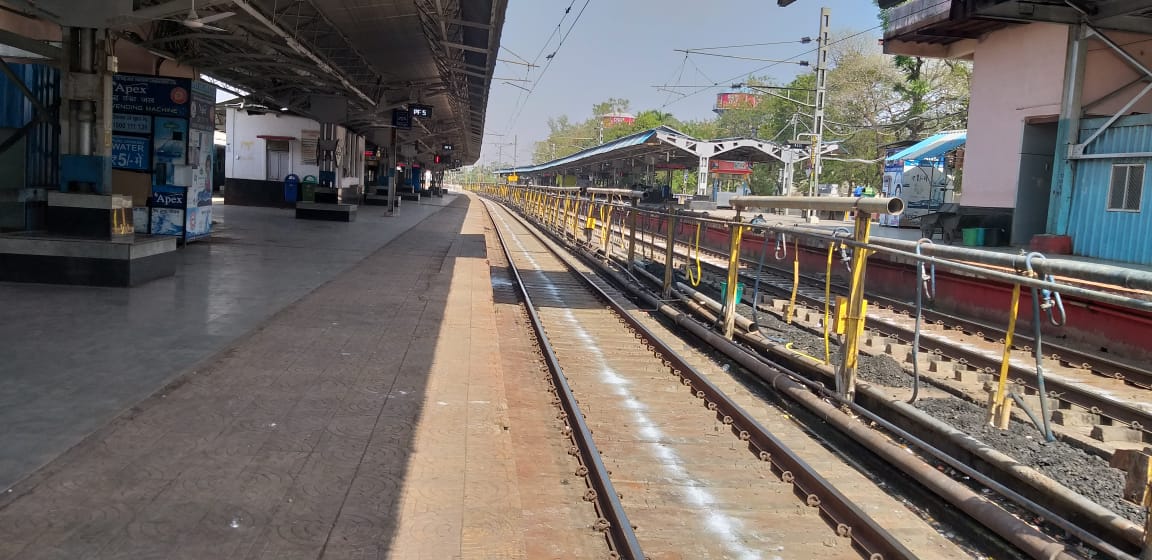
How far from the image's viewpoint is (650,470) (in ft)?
18.2

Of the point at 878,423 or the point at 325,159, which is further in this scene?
the point at 325,159

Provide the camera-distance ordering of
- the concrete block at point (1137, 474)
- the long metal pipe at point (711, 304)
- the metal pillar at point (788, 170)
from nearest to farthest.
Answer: the concrete block at point (1137, 474), the long metal pipe at point (711, 304), the metal pillar at point (788, 170)

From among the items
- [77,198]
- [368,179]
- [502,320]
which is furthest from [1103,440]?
[368,179]

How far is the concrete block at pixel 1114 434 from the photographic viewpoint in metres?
5.95

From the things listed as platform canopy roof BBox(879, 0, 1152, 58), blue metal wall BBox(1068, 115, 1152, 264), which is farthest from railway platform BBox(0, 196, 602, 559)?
blue metal wall BBox(1068, 115, 1152, 264)

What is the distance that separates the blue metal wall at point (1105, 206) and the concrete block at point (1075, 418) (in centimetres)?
1011

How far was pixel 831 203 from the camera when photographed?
788 centimetres

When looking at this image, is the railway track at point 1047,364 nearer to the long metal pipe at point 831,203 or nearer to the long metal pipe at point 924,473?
the long metal pipe at point 924,473

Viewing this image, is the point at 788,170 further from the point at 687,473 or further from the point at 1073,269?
the point at 1073,269

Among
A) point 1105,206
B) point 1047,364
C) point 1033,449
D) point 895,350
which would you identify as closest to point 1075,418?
point 1033,449

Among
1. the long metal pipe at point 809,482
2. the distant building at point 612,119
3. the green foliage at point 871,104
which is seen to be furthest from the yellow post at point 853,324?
the distant building at point 612,119

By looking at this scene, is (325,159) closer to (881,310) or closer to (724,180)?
(881,310)

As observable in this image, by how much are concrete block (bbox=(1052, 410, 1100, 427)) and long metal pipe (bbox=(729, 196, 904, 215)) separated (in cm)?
199

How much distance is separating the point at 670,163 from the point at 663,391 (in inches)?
1639
